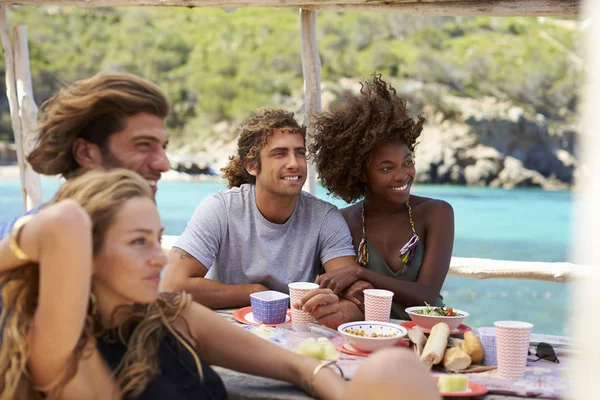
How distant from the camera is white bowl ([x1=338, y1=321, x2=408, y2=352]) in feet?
7.55

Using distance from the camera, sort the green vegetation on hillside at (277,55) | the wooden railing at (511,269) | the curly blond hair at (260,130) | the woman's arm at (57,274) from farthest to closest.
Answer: the green vegetation on hillside at (277,55)
the wooden railing at (511,269)
the curly blond hair at (260,130)
the woman's arm at (57,274)

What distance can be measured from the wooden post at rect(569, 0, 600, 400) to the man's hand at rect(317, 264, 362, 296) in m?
1.75

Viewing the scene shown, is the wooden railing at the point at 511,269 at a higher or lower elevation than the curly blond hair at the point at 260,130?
lower

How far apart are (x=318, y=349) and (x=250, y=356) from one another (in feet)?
0.78

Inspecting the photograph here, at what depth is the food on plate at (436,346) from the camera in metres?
2.21

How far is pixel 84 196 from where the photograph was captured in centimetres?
167

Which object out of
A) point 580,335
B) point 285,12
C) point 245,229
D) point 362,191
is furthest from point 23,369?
point 285,12

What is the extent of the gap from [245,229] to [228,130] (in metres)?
32.4

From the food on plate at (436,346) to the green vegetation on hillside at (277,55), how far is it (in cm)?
2936

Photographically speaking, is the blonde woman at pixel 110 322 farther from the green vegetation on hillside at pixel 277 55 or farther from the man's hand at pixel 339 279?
the green vegetation on hillside at pixel 277 55

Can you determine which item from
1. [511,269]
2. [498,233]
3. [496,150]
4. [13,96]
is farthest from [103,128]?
[496,150]

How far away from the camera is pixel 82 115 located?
6.85 ft

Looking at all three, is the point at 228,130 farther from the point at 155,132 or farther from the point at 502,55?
the point at 155,132

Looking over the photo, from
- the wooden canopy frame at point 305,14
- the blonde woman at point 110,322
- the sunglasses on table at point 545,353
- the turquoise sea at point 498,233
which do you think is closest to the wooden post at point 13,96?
the wooden canopy frame at point 305,14
